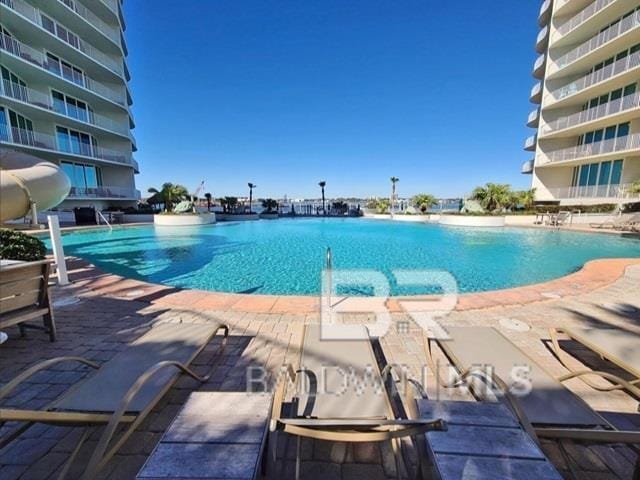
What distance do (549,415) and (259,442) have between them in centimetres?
156

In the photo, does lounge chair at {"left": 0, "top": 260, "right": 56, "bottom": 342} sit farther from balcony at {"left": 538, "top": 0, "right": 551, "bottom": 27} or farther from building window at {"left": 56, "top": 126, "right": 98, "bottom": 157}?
balcony at {"left": 538, "top": 0, "right": 551, "bottom": 27}

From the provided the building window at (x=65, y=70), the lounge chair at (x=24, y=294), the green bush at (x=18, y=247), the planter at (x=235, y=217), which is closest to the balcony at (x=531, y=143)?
the planter at (x=235, y=217)

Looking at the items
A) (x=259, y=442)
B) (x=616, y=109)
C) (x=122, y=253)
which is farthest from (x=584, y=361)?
(x=616, y=109)

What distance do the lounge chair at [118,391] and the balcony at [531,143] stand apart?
27703 mm

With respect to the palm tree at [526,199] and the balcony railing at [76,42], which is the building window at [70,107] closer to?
the balcony railing at [76,42]

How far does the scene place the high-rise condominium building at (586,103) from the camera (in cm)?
1614

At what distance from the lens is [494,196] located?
20.1 meters

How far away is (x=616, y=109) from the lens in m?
16.5

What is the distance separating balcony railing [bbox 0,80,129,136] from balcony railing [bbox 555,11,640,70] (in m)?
33.3

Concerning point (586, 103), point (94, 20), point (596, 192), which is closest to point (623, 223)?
point (596, 192)

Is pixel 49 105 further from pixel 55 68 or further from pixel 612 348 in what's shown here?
pixel 612 348

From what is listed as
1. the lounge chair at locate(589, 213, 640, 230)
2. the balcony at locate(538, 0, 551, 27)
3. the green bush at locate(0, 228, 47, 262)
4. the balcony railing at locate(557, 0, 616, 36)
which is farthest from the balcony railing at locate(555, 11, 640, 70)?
the green bush at locate(0, 228, 47, 262)

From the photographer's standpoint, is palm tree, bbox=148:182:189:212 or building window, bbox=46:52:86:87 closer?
building window, bbox=46:52:86:87

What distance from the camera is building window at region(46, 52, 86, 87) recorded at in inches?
676
